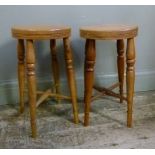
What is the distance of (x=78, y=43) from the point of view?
79.4 inches

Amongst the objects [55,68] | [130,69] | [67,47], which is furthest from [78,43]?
[130,69]

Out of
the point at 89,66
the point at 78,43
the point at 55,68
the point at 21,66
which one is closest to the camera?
the point at 89,66

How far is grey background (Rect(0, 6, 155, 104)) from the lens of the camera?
1.89 m

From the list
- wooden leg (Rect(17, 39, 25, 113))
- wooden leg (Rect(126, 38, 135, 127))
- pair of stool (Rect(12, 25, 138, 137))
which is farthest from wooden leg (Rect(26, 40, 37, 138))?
wooden leg (Rect(126, 38, 135, 127))

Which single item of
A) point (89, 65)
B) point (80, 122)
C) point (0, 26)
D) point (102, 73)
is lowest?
point (80, 122)

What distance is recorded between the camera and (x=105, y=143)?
1.44 m

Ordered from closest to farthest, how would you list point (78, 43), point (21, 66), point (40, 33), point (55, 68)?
point (40, 33), point (21, 66), point (55, 68), point (78, 43)

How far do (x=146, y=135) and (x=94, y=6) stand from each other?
0.97 meters

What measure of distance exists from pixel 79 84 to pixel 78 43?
0.31 meters

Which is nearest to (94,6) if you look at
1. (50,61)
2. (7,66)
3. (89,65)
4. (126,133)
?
(50,61)

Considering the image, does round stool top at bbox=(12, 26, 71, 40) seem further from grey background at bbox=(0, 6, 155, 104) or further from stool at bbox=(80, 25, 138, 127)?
grey background at bbox=(0, 6, 155, 104)

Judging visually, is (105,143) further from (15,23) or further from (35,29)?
(15,23)

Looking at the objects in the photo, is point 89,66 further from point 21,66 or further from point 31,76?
point 21,66

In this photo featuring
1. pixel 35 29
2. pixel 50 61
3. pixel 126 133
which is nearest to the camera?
pixel 35 29
